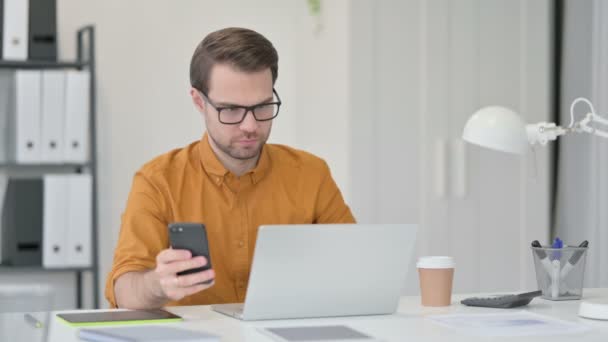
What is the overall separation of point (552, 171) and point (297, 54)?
1.17 metres

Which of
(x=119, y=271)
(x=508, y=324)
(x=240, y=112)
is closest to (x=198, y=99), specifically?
(x=240, y=112)

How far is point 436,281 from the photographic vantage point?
208 cm

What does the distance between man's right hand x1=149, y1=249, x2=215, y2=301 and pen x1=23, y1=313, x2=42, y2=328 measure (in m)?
0.25

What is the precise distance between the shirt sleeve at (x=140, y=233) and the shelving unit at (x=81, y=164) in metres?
1.47

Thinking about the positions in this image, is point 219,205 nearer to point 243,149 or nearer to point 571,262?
point 243,149

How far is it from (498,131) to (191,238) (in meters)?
0.76

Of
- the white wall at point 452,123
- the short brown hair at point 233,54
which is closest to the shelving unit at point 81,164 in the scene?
the white wall at point 452,123


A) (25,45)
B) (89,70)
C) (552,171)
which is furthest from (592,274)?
(25,45)

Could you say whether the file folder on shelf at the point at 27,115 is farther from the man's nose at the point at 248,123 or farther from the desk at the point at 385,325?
the desk at the point at 385,325

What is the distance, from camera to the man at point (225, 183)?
220 centimetres

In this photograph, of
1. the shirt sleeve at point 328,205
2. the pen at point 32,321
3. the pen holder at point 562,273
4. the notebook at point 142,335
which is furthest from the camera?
the shirt sleeve at point 328,205

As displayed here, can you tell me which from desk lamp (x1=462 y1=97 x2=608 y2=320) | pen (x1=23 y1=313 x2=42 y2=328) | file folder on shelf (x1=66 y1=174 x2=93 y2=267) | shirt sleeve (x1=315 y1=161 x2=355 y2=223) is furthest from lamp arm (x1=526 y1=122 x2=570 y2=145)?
file folder on shelf (x1=66 y1=174 x2=93 y2=267)

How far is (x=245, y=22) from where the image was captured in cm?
407

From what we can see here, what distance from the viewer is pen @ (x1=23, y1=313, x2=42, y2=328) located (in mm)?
1804
